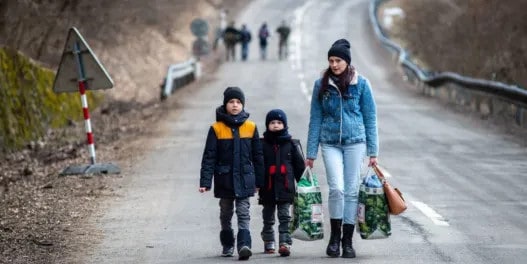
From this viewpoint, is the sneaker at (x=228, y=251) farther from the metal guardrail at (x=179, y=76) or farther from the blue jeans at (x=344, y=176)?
the metal guardrail at (x=179, y=76)

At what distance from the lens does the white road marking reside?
11.6m

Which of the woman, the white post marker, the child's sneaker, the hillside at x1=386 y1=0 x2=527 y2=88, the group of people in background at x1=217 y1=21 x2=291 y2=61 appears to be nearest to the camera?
the woman

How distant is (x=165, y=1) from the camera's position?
6131 cm

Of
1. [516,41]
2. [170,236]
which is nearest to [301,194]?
[170,236]

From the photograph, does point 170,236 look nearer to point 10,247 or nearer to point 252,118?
point 10,247

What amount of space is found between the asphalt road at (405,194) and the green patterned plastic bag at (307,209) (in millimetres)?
200

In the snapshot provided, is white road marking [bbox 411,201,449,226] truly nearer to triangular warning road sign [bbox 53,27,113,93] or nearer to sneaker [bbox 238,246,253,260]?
sneaker [bbox 238,246,253,260]

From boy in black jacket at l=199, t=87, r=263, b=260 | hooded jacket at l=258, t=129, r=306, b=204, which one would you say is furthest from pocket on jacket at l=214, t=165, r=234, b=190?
hooded jacket at l=258, t=129, r=306, b=204

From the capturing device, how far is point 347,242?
9.62 meters

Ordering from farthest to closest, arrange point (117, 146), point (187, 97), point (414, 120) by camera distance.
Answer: point (187, 97), point (414, 120), point (117, 146)

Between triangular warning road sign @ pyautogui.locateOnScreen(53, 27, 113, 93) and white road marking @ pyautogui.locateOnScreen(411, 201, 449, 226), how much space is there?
5303 mm

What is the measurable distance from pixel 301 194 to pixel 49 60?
29.2m

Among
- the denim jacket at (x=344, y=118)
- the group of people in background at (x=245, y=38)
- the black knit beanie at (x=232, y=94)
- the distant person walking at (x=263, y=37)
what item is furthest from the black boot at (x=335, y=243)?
the distant person walking at (x=263, y=37)

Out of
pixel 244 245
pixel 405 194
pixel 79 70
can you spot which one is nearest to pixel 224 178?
pixel 244 245
